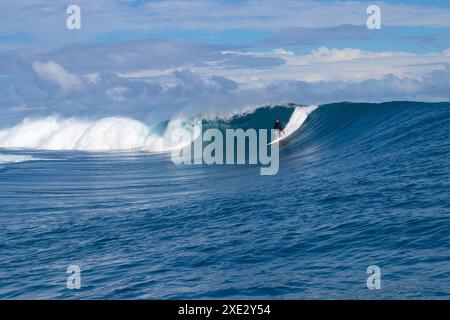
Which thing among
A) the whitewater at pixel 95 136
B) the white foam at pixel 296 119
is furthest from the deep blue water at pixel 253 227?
the whitewater at pixel 95 136

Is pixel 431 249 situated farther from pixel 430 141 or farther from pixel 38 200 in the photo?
pixel 38 200

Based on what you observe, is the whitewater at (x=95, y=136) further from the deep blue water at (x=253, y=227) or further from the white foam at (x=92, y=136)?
the deep blue water at (x=253, y=227)

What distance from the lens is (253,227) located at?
39.3 feet

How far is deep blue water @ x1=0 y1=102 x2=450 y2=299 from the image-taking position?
8711mm

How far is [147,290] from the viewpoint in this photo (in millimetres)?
8633

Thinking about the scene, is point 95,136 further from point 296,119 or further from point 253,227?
point 253,227

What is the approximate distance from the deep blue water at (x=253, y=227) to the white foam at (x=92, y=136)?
19363 millimetres

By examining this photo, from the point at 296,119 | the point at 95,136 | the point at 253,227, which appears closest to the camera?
the point at 253,227

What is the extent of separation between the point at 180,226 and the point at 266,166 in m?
9.85

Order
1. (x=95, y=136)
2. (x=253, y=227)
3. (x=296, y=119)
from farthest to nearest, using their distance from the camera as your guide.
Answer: (x=95, y=136)
(x=296, y=119)
(x=253, y=227)

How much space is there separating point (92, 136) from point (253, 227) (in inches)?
1370

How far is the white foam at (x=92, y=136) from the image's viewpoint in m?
42.0

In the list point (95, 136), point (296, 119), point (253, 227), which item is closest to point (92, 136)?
point (95, 136)
